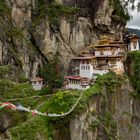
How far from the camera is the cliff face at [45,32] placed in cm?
3020

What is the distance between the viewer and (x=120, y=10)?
123 feet

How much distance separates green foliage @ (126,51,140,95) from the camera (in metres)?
32.0

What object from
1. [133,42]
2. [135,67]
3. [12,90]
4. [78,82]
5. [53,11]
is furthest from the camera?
[133,42]

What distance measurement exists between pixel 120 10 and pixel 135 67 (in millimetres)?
7915

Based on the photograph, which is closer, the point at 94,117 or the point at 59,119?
the point at 59,119

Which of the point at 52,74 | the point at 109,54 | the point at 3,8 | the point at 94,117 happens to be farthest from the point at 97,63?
the point at 3,8

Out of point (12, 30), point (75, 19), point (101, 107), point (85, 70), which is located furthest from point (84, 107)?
point (75, 19)

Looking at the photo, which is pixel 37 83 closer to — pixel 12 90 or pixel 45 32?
pixel 45 32

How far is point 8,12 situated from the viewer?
30.9 metres

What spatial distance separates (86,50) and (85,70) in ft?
10.3

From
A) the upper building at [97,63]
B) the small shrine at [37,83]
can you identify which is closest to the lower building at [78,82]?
the upper building at [97,63]

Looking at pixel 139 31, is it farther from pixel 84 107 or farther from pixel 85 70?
pixel 84 107

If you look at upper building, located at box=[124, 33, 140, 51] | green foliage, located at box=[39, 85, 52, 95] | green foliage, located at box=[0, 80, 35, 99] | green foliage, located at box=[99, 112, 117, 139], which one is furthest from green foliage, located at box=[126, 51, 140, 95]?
green foliage, located at box=[0, 80, 35, 99]

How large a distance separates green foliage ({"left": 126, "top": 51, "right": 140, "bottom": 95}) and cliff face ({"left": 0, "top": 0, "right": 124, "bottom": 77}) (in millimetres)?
4684
